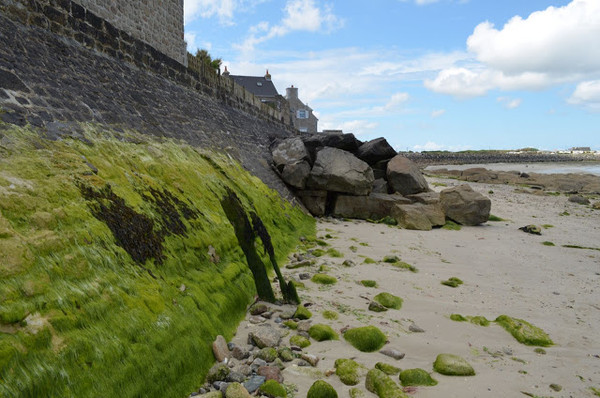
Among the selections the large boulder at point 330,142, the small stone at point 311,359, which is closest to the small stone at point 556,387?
the small stone at point 311,359

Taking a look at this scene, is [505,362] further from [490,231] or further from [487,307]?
[490,231]

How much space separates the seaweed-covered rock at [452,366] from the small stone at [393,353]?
0.31 m

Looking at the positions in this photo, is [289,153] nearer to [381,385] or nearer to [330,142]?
[330,142]

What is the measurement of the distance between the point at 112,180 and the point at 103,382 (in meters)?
2.51

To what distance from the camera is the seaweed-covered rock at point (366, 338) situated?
12.4 ft

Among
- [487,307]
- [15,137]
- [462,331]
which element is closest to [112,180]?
[15,137]

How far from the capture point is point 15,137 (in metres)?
3.86

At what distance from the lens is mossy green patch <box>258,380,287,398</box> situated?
292cm

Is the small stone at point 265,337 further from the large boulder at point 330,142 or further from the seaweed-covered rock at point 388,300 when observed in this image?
the large boulder at point 330,142

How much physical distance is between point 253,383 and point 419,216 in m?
9.24

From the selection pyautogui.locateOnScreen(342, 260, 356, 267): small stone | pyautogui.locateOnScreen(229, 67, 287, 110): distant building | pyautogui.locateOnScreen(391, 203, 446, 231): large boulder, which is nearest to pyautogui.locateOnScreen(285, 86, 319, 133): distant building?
pyautogui.locateOnScreen(229, 67, 287, 110): distant building

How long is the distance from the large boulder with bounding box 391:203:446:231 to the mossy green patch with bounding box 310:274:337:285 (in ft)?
19.5

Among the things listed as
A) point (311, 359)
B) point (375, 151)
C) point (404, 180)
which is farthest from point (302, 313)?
point (375, 151)

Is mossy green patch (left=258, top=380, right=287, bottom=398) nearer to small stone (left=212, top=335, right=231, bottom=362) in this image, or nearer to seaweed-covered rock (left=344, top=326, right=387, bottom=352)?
small stone (left=212, top=335, right=231, bottom=362)
